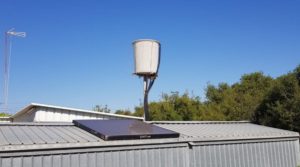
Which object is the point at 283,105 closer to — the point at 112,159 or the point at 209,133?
the point at 209,133

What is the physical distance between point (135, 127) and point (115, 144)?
3.63 feet

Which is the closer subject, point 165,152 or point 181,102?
point 165,152

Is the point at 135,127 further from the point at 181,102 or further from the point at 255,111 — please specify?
the point at 181,102

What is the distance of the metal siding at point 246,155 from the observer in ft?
23.3

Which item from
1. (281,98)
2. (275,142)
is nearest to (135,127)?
(275,142)

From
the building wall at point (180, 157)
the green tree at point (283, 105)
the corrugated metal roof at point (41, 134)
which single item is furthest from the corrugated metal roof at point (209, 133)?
the green tree at point (283, 105)

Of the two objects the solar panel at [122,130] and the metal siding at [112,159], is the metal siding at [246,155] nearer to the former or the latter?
the metal siding at [112,159]

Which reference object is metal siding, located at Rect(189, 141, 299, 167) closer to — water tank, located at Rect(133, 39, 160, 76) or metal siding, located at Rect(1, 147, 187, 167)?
metal siding, located at Rect(1, 147, 187, 167)

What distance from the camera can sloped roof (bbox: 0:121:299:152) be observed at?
529cm

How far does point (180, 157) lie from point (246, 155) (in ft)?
6.43

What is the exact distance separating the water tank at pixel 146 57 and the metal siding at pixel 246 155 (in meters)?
3.23

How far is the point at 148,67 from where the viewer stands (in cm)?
964

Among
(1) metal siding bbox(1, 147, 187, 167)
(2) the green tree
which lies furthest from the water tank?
(2) the green tree

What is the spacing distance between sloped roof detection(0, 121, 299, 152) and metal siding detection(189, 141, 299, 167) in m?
0.20
